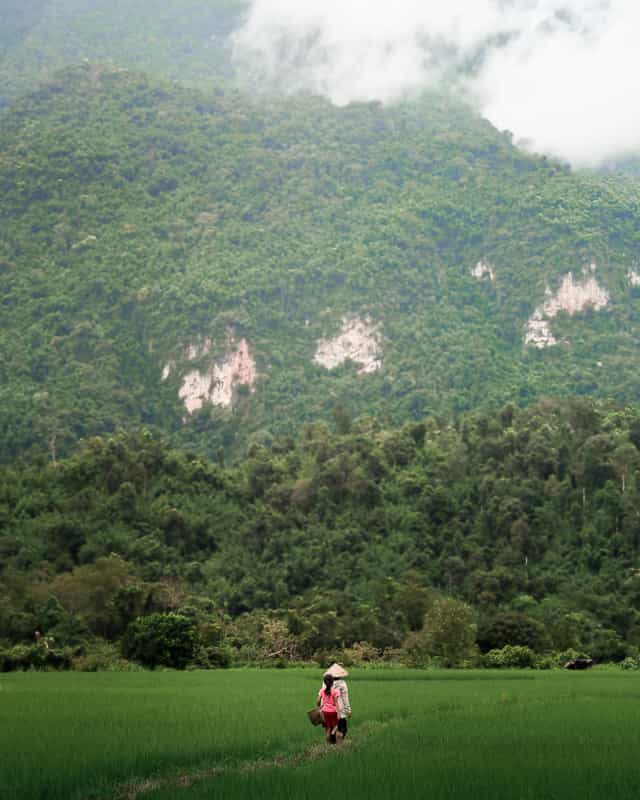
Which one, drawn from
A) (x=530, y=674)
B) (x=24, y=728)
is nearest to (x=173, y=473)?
(x=530, y=674)

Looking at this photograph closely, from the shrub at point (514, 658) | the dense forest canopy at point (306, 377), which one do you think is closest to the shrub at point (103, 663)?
the dense forest canopy at point (306, 377)

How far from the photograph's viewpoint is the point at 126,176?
492 ft

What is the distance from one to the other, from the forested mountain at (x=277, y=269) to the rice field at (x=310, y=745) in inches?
2932

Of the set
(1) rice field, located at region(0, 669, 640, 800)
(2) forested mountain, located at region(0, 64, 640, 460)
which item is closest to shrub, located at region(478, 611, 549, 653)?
(1) rice field, located at region(0, 669, 640, 800)

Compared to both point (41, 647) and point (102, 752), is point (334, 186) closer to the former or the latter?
point (41, 647)

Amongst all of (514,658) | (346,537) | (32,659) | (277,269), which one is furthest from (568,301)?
(32,659)

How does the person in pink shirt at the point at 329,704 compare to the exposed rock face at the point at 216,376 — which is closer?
the person in pink shirt at the point at 329,704

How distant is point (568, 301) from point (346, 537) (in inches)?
2711

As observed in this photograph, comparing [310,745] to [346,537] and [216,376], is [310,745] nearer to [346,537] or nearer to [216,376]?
[346,537]

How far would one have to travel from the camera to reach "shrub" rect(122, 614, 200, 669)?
3538 cm

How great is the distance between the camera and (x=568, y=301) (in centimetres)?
12506

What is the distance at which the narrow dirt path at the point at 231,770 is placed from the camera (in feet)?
36.5

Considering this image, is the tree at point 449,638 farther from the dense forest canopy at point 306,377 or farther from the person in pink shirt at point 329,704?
the person in pink shirt at point 329,704

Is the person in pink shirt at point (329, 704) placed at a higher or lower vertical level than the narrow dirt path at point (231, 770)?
higher
